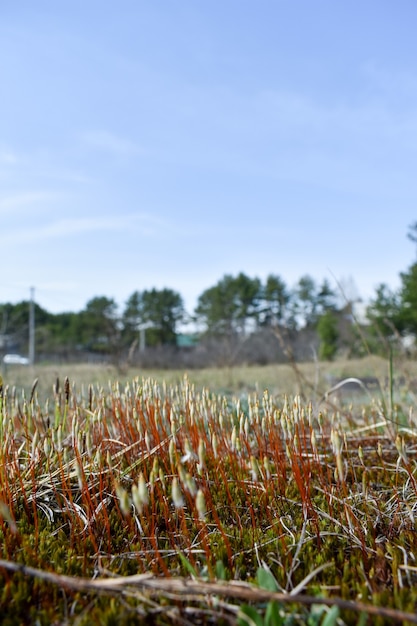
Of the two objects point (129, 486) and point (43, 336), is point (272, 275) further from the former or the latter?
point (129, 486)

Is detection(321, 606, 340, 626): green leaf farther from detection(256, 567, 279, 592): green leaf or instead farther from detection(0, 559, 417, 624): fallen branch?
detection(256, 567, 279, 592): green leaf

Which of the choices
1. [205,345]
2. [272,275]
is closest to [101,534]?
[205,345]

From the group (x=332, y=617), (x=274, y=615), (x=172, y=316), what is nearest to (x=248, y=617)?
(x=274, y=615)

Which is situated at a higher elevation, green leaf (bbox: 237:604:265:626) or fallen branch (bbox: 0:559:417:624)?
fallen branch (bbox: 0:559:417:624)

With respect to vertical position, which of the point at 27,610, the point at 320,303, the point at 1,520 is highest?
the point at 320,303

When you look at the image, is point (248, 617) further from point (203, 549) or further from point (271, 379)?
point (271, 379)

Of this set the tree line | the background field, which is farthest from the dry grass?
the tree line

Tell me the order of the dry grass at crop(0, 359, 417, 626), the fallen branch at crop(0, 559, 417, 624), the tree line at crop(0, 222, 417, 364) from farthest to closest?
1. the tree line at crop(0, 222, 417, 364)
2. the dry grass at crop(0, 359, 417, 626)
3. the fallen branch at crop(0, 559, 417, 624)

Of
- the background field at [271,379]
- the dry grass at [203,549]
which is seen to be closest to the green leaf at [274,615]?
the dry grass at [203,549]

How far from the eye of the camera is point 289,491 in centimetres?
183

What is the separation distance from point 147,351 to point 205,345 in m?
5.81

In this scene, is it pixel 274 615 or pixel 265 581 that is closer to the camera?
pixel 274 615

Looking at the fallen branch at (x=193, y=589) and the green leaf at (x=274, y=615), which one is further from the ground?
the fallen branch at (x=193, y=589)

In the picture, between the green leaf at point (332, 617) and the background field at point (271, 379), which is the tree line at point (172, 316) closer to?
the background field at point (271, 379)
